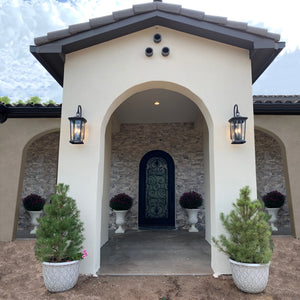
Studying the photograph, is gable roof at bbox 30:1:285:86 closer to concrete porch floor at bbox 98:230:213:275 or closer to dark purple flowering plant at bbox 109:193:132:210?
concrete porch floor at bbox 98:230:213:275

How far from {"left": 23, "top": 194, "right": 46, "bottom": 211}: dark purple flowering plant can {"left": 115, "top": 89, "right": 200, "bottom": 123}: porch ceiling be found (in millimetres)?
3758

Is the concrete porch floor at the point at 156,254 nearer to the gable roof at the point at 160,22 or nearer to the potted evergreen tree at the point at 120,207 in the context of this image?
the potted evergreen tree at the point at 120,207

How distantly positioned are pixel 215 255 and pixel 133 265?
1546mm

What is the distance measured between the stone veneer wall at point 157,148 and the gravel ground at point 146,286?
3.88 m

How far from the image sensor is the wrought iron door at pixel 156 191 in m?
8.05

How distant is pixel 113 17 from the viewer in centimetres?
416

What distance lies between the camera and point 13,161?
6.24 meters

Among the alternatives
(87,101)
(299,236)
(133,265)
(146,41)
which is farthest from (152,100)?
(299,236)

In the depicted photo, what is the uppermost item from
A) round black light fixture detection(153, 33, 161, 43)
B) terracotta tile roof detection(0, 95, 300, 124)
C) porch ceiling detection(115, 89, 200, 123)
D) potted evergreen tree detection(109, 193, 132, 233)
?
round black light fixture detection(153, 33, 161, 43)

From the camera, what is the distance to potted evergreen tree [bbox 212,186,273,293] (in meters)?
3.34

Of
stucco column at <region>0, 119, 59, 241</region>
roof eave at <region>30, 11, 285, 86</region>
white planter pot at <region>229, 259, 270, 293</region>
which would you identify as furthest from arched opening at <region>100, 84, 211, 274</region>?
white planter pot at <region>229, 259, 270, 293</region>

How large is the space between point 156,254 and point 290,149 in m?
4.26

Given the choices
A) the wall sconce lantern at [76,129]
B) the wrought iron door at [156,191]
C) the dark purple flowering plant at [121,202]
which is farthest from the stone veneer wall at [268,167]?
the wall sconce lantern at [76,129]

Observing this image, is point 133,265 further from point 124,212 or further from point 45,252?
point 124,212
